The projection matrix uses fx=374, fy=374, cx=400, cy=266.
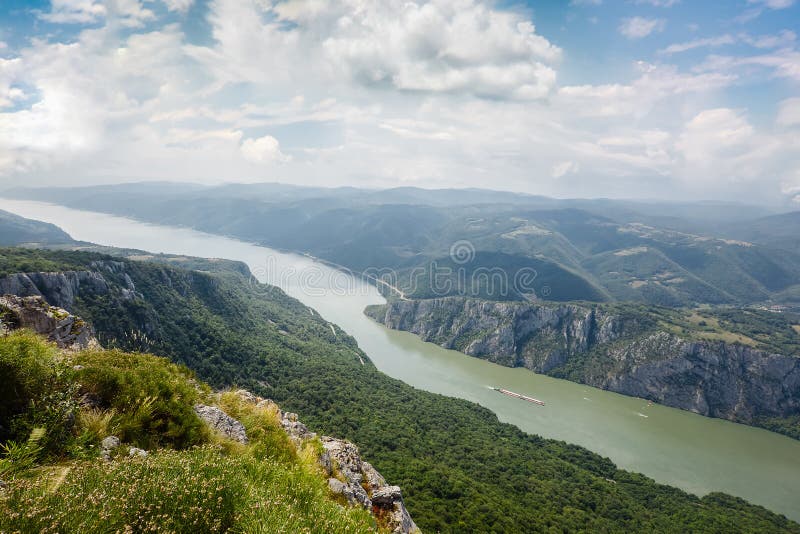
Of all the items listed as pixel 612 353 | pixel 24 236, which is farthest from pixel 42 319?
pixel 24 236

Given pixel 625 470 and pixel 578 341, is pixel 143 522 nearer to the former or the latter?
pixel 625 470

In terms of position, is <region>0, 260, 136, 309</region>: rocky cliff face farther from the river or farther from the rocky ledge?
the river

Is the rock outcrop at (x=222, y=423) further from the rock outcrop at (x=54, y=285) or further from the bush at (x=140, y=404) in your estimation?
the rock outcrop at (x=54, y=285)

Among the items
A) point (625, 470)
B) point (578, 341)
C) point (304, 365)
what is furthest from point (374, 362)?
point (578, 341)

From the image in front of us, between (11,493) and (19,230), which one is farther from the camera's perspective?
(19,230)

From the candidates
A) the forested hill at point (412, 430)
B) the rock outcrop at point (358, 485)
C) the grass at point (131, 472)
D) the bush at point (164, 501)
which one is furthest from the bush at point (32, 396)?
the forested hill at point (412, 430)
